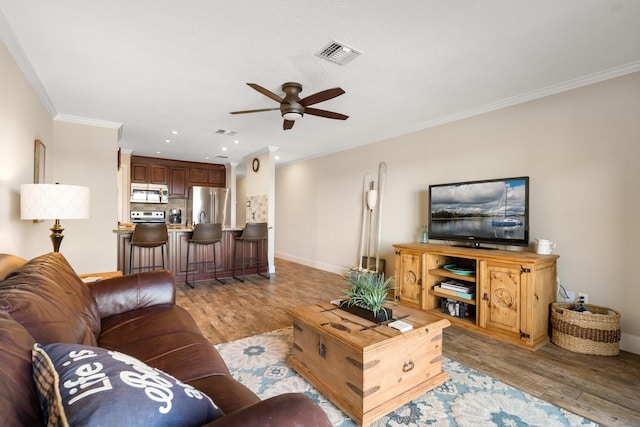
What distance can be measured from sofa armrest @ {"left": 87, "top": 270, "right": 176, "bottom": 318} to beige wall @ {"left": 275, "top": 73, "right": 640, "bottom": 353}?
128 inches

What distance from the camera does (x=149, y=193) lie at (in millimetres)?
6812

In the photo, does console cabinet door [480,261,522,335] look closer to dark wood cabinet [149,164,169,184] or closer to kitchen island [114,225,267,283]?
kitchen island [114,225,267,283]

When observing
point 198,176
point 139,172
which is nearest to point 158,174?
point 139,172

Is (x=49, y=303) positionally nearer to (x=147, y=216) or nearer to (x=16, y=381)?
(x=16, y=381)

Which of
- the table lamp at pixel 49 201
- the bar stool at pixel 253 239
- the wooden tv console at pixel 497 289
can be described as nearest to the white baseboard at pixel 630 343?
the wooden tv console at pixel 497 289

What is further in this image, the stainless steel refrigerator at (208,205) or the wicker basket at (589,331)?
the stainless steel refrigerator at (208,205)

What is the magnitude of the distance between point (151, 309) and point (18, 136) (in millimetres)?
1993

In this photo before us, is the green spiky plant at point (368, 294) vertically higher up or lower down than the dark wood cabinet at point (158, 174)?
lower down

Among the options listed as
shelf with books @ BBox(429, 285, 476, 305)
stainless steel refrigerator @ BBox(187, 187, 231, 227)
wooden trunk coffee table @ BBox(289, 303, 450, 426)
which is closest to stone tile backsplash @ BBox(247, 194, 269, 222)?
stainless steel refrigerator @ BBox(187, 187, 231, 227)

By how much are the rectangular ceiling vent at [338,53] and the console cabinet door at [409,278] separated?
2205 millimetres

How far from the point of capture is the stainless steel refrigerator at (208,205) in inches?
283

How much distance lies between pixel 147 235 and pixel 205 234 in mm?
791

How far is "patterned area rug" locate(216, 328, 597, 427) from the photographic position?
5.43ft

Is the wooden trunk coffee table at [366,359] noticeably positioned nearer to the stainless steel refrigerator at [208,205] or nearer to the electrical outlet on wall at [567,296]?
the electrical outlet on wall at [567,296]
